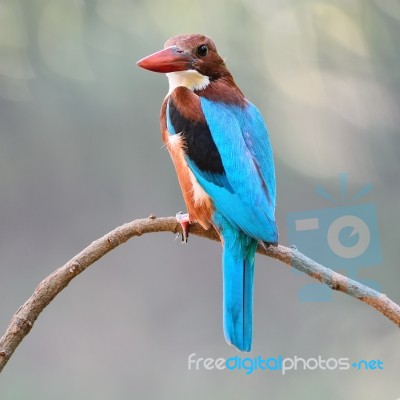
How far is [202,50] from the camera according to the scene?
4.83ft

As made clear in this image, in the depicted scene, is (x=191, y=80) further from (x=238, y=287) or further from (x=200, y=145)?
(x=238, y=287)

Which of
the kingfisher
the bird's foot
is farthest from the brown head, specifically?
the bird's foot

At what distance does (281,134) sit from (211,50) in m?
0.73

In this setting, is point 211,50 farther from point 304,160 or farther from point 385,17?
point 385,17

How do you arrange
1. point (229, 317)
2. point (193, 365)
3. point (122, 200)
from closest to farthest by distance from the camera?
point (229, 317) → point (193, 365) → point (122, 200)

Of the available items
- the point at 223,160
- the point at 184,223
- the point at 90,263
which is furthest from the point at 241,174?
the point at 90,263

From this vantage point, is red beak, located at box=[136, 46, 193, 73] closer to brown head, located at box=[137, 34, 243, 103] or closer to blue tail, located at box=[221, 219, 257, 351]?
brown head, located at box=[137, 34, 243, 103]

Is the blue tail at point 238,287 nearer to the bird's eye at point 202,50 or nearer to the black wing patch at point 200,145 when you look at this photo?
the black wing patch at point 200,145

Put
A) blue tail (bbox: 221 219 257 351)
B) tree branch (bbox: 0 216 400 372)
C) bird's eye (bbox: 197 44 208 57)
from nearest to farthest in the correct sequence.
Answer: tree branch (bbox: 0 216 400 372) → blue tail (bbox: 221 219 257 351) → bird's eye (bbox: 197 44 208 57)

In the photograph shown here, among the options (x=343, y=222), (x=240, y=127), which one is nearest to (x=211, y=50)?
(x=240, y=127)

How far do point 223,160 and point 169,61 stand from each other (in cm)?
20

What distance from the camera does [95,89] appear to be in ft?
7.34

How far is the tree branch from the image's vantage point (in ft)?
4.06

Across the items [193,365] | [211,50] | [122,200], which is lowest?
[193,365]
